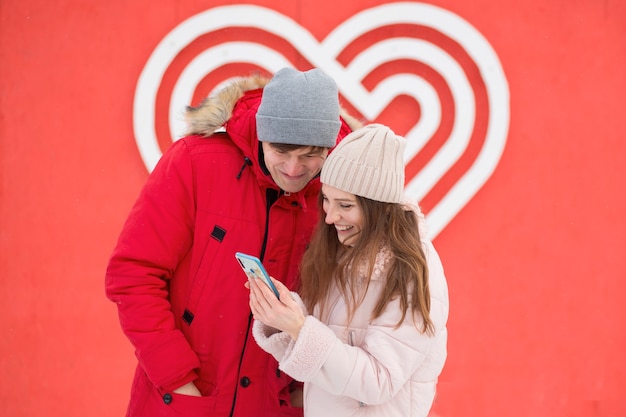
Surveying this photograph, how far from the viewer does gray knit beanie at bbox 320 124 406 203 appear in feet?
5.28

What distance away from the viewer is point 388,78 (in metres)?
3.30

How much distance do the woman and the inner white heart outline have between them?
1.59m

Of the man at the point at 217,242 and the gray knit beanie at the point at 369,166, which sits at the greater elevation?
the gray knit beanie at the point at 369,166

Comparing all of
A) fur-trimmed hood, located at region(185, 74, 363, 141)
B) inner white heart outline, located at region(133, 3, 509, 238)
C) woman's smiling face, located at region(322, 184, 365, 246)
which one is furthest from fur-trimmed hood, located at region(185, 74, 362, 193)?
inner white heart outline, located at region(133, 3, 509, 238)

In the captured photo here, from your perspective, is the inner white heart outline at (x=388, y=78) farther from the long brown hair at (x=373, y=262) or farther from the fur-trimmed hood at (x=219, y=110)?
the long brown hair at (x=373, y=262)

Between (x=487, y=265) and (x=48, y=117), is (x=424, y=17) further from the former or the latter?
(x=48, y=117)

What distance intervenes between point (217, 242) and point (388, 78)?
1751 mm

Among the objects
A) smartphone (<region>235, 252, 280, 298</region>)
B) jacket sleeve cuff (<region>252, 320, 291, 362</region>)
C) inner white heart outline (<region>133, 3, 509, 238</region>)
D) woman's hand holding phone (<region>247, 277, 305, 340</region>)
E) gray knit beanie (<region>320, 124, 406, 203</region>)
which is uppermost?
inner white heart outline (<region>133, 3, 509, 238</region>)

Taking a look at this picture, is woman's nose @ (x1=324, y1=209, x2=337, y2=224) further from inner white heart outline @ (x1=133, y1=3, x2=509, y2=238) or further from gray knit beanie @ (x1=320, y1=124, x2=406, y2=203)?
inner white heart outline @ (x1=133, y1=3, x2=509, y2=238)

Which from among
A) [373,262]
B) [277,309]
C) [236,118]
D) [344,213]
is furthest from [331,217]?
[236,118]

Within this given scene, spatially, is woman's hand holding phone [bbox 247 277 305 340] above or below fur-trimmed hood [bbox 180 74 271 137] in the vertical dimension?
below

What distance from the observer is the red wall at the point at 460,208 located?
327 centimetres

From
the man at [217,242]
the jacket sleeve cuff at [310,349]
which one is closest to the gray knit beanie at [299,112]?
the man at [217,242]

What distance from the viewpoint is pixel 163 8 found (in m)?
3.25
